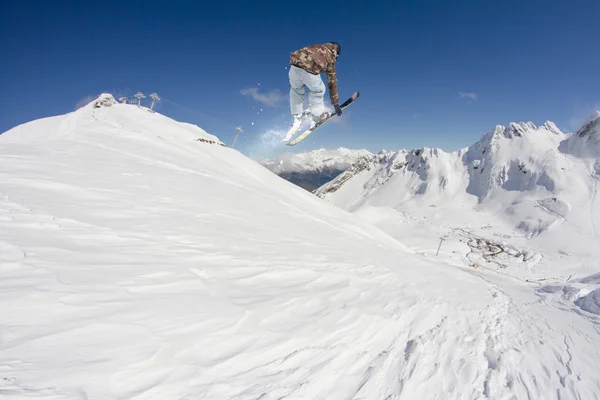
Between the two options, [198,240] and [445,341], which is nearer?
[445,341]

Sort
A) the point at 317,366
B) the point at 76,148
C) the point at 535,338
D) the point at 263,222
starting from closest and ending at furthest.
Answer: the point at 317,366 → the point at 535,338 → the point at 263,222 → the point at 76,148

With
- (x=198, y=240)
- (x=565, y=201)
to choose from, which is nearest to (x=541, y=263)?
(x=565, y=201)

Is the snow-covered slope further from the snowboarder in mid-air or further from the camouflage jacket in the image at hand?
the camouflage jacket

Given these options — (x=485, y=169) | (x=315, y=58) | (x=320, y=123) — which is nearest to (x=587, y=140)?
(x=485, y=169)

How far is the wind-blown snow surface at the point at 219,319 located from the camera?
2676 millimetres

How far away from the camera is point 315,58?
33.7ft

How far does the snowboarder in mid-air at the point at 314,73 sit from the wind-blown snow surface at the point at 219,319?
248 inches

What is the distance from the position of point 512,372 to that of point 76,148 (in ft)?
52.2

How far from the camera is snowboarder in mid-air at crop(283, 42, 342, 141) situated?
1033 centimetres

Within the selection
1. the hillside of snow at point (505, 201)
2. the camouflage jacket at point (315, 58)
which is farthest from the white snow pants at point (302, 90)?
the hillside of snow at point (505, 201)

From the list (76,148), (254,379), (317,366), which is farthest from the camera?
(76,148)

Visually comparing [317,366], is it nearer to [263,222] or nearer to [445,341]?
[445,341]

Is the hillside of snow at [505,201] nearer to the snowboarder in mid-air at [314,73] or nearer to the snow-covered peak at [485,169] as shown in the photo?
the snow-covered peak at [485,169]

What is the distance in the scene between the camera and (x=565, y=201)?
103 metres
